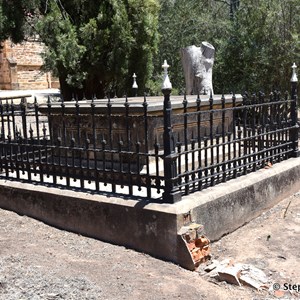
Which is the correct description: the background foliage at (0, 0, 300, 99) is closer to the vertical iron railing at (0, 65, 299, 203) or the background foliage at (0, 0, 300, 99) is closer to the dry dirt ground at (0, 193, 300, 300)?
the vertical iron railing at (0, 65, 299, 203)

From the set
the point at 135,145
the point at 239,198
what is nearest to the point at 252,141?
the point at 239,198

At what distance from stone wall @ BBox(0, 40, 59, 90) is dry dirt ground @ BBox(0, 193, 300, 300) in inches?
1072

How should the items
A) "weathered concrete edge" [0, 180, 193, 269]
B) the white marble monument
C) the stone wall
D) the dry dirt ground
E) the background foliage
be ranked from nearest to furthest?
1. the dry dirt ground
2. "weathered concrete edge" [0, 180, 193, 269]
3. the white marble monument
4. the background foliage
5. the stone wall

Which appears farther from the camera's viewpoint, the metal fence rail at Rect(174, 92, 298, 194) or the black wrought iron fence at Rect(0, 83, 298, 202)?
the metal fence rail at Rect(174, 92, 298, 194)

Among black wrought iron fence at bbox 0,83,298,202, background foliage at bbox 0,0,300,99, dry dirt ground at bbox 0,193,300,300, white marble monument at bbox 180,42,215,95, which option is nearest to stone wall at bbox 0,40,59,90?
background foliage at bbox 0,0,300,99

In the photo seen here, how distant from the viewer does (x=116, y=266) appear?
4602 mm

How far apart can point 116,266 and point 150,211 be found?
633mm

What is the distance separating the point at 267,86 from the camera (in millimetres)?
13375

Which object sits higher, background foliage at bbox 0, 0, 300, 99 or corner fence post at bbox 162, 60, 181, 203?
background foliage at bbox 0, 0, 300, 99

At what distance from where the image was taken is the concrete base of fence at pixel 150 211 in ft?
15.6

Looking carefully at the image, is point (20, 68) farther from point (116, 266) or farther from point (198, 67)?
point (116, 266)

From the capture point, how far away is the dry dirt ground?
4.03 metres

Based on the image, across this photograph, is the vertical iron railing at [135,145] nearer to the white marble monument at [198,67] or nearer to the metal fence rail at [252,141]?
the metal fence rail at [252,141]

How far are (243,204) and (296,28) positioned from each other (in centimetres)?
817
